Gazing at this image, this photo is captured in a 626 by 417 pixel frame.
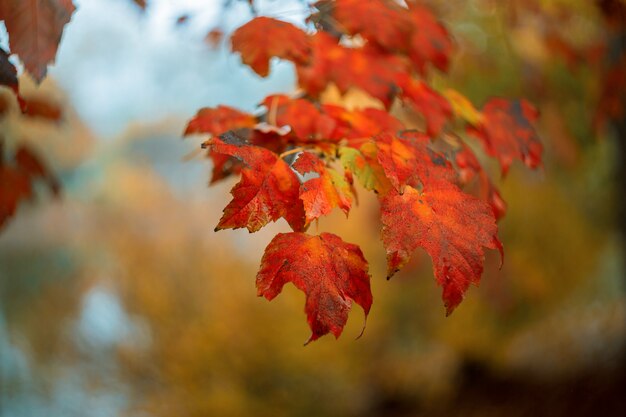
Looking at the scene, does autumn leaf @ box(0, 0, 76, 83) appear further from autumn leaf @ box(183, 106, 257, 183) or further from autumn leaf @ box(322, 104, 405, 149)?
autumn leaf @ box(322, 104, 405, 149)

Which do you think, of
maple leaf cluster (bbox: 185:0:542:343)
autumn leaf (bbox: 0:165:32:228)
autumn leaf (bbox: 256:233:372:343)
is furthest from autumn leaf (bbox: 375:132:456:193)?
autumn leaf (bbox: 0:165:32:228)

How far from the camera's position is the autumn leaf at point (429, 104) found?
110 cm

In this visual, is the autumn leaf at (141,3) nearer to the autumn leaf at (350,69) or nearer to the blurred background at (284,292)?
the autumn leaf at (350,69)

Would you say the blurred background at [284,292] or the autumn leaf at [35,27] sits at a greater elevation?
the autumn leaf at [35,27]

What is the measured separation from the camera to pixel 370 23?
1.10 metres

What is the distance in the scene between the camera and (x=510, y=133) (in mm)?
1164

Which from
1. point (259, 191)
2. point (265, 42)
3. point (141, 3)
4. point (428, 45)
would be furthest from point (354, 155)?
point (428, 45)

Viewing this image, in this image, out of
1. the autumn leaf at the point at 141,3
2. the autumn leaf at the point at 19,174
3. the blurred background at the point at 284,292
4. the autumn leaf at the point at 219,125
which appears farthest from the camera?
the blurred background at the point at 284,292

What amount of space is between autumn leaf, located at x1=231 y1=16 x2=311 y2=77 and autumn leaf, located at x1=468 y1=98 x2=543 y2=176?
39 centimetres

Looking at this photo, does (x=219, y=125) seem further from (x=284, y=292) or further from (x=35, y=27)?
(x=284, y=292)

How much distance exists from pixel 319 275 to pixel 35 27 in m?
0.45

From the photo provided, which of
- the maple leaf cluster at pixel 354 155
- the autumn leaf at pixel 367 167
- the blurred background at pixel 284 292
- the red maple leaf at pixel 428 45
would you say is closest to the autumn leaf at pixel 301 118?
the maple leaf cluster at pixel 354 155

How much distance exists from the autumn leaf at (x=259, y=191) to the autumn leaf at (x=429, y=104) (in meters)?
0.39

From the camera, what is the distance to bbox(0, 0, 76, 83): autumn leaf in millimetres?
739
